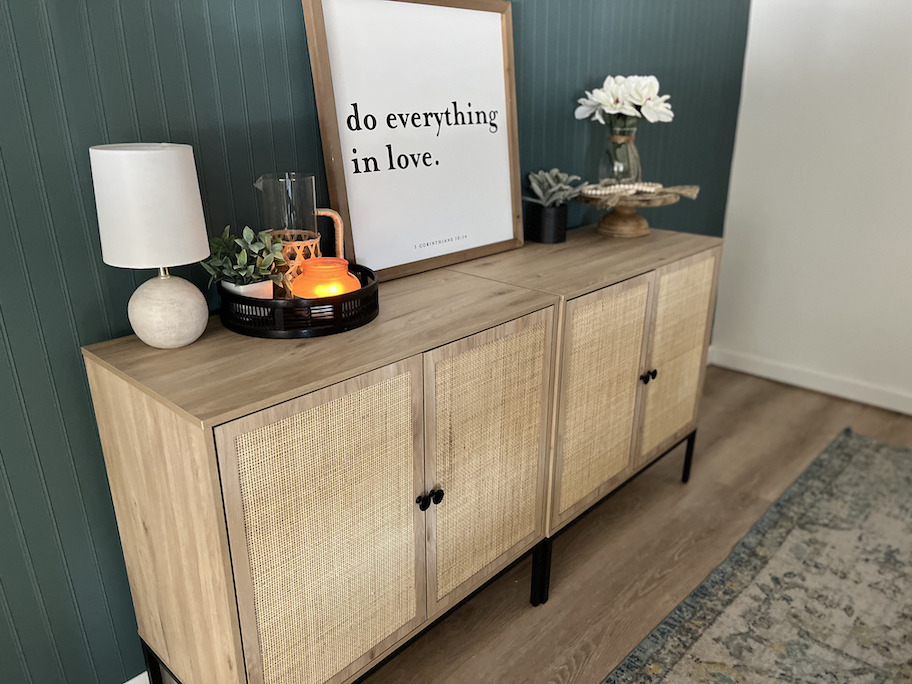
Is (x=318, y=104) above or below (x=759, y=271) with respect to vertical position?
above

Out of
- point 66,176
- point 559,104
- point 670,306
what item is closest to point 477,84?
point 559,104

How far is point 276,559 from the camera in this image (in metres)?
1.23

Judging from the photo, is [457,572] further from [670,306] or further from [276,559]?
[670,306]

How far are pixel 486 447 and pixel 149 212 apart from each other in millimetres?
853

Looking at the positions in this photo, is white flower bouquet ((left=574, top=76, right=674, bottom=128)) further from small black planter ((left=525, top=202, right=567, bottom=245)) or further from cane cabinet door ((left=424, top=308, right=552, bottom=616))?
cane cabinet door ((left=424, top=308, right=552, bottom=616))

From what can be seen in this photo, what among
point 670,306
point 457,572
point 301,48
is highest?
point 301,48

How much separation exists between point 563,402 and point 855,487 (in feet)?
4.73

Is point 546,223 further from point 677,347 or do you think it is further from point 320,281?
point 320,281

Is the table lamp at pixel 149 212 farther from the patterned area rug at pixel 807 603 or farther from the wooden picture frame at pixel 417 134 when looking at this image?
the patterned area rug at pixel 807 603

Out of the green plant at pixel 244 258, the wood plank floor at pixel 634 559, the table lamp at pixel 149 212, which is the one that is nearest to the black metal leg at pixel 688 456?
the wood plank floor at pixel 634 559

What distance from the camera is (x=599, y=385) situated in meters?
1.93

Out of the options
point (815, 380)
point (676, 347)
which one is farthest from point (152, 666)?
point (815, 380)

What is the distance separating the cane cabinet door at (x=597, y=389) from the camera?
5.90 ft

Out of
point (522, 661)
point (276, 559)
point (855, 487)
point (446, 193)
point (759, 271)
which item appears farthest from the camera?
point (759, 271)
